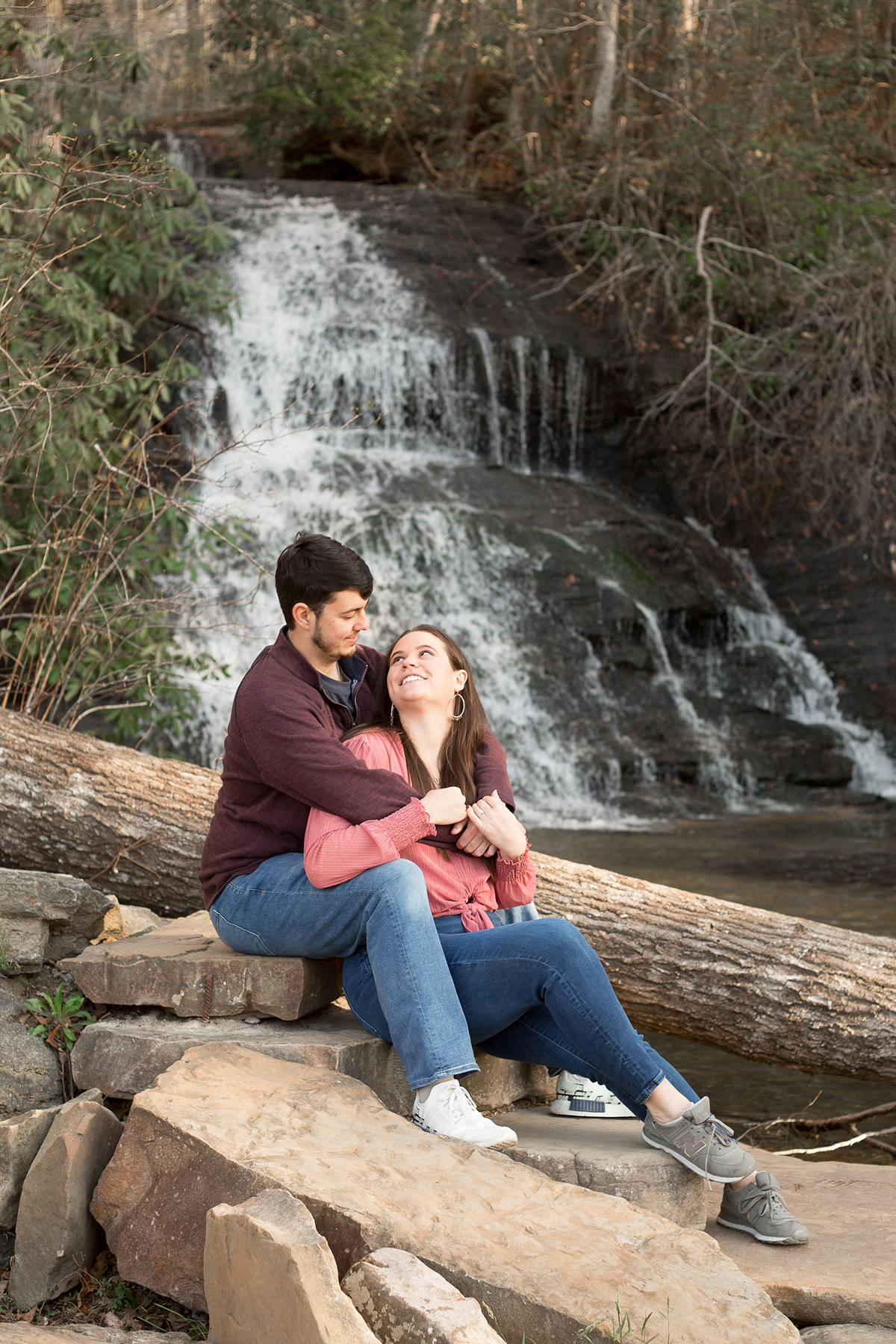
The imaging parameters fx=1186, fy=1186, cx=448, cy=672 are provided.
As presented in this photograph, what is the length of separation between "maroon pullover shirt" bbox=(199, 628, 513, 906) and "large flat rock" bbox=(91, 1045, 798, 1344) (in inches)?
23.0

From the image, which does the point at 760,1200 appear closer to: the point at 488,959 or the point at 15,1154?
the point at 488,959

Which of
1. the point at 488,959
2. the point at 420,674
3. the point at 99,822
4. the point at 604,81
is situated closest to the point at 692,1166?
the point at 488,959

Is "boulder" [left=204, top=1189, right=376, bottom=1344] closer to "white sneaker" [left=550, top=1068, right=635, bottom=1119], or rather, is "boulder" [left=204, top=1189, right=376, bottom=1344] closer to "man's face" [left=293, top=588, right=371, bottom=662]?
Result: "white sneaker" [left=550, top=1068, right=635, bottom=1119]

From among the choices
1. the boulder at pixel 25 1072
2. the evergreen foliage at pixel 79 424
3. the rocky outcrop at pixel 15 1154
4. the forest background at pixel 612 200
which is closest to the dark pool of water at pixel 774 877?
the boulder at pixel 25 1072

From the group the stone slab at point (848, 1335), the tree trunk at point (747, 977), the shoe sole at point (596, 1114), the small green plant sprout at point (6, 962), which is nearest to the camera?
the stone slab at point (848, 1335)

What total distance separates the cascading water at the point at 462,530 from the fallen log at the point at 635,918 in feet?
11.5

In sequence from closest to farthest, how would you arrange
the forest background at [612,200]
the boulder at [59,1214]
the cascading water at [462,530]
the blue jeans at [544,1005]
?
1. the boulder at [59,1214]
2. the blue jeans at [544,1005]
3. the forest background at [612,200]
4. the cascading water at [462,530]

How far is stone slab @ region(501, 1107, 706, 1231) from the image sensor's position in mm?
2734

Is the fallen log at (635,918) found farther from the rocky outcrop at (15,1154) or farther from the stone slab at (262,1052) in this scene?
the rocky outcrop at (15,1154)

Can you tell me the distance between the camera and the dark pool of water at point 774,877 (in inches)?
176

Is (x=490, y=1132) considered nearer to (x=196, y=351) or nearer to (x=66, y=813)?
(x=66, y=813)

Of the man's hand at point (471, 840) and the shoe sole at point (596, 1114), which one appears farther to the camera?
the man's hand at point (471, 840)

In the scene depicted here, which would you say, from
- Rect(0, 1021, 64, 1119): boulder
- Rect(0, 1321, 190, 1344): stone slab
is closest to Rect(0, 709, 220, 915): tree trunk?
Rect(0, 1021, 64, 1119): boulder

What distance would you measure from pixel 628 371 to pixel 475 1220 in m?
10.8
